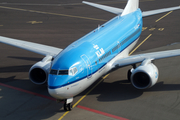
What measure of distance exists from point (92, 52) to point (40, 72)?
5.40 m

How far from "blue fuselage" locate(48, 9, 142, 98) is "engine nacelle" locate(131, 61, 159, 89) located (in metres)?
2.61

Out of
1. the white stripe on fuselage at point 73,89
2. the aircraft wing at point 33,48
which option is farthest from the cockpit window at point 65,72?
the aircraft wing at point 33,48

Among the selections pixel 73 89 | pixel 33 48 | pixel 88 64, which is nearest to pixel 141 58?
pixel 88 64

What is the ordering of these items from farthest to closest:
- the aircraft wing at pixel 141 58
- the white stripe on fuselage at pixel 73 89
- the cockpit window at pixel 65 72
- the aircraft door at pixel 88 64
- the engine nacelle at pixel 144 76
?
1. the aircraft wing at pixel 141 58
2. the engine nacelle at pixel 144 76
3. the aircraft door at pixel 88 64
4. the cockpit window at pixel 65 72
5. the white stripe on fuselage at pixel 73 89

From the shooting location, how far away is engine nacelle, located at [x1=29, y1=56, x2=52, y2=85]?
2184cm

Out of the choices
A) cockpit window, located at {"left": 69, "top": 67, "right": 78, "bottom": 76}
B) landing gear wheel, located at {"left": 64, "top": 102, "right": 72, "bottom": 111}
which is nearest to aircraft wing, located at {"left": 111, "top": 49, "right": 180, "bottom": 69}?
cockpit window, located at {"left": 69, "top": 67, "right": 78, "bottom": 76}

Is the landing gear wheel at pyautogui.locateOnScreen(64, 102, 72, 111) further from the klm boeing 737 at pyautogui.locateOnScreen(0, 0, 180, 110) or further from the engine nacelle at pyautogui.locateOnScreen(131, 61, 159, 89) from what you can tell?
the engine nacelle at pyautogui.locateOnScreen(131, 61, 159, 89)

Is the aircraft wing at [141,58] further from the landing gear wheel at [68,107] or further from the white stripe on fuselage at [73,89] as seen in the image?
the landing gear wheel at [68,107]

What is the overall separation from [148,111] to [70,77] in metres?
6.05

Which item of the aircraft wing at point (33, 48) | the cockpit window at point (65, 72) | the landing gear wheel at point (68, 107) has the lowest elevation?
the landing gear wheel at point (68, 107)

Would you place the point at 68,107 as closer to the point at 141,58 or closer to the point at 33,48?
the point at 141,58

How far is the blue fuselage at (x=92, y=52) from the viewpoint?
17.9 meters

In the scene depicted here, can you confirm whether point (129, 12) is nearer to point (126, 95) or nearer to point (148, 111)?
point (126, 95)

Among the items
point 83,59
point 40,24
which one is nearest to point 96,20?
point 40,24
